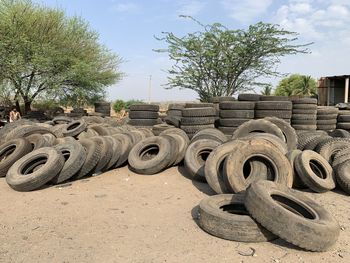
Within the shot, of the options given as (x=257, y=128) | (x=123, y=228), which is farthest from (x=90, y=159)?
(x=257, y=128)

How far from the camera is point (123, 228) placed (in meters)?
4.85

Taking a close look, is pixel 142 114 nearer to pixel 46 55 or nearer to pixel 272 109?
pixel 272 109

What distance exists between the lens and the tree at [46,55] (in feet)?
55.8

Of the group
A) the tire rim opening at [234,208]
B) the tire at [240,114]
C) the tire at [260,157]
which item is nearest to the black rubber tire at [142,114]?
the tire at [240,114]

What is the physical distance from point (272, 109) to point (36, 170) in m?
6.60

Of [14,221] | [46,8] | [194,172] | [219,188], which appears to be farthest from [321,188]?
[46,8]

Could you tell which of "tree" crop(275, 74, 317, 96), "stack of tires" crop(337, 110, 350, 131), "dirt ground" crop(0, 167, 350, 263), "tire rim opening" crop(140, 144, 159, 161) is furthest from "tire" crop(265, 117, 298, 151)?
"tree" crop(275, 74, 317, 96)

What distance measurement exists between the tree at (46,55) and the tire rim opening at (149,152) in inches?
430

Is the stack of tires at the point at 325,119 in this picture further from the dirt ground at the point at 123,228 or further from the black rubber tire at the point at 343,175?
the dirt ground at the point at 123,228

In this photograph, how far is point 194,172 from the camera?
7273mm

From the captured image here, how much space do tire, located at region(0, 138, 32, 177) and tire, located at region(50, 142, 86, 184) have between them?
986 millimetres

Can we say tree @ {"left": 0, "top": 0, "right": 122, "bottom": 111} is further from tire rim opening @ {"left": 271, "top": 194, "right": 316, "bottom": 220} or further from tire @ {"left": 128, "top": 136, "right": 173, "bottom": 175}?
tire rim opening @ {"left": 271, "top": 194, "right": 316, "bottom": 220}

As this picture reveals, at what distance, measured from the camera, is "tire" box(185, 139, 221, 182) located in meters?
7.25

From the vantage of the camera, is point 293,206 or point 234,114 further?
point 234,114
